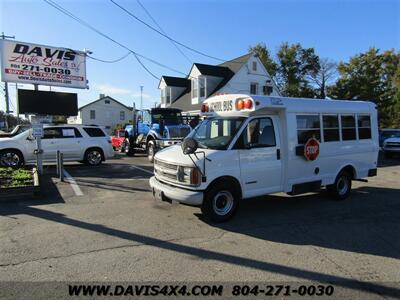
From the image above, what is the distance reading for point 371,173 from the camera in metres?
9.36

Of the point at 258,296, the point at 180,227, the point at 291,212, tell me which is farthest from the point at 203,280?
the point at 291,212

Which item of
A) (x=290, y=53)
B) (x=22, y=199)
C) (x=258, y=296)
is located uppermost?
(x=290, y=53)

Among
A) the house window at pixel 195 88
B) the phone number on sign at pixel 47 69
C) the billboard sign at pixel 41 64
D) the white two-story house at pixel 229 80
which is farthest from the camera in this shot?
the house window at pixel 195 88

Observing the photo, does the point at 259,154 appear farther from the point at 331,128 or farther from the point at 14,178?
the point at 14,178

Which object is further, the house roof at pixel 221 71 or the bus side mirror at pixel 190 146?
the house roof at pixel 221 71

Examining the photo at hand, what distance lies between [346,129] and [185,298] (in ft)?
22.1

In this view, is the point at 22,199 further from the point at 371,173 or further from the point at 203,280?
the point at 371,173

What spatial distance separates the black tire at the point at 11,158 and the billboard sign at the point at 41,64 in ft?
13.2

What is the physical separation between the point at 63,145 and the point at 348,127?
10710mm

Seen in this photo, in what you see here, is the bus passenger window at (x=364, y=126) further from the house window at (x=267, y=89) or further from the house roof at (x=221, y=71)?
the house window at (x=267, y=89)

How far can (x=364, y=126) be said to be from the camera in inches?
361

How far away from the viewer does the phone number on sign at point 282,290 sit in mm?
3902

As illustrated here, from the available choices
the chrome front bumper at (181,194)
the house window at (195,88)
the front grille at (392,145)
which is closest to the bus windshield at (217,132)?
the chrome front bumper at (181,194)

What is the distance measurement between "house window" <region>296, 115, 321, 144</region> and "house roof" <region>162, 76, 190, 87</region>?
29452 mm
